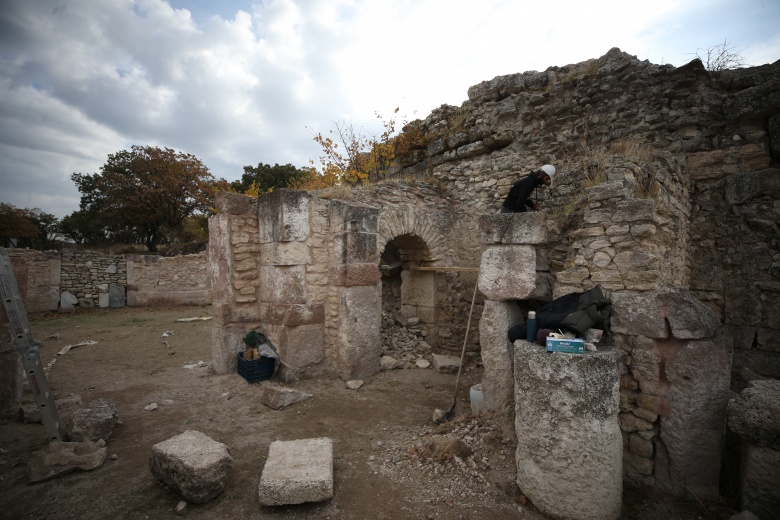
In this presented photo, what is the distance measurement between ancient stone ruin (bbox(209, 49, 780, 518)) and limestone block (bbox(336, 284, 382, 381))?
3 cm

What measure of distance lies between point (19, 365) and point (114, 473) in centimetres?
247

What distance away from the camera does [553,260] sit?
13.6 feet

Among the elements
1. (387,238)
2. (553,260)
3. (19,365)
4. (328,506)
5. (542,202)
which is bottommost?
(328,506)

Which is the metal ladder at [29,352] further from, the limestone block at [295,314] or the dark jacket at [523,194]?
the dark jacket at [523,194]

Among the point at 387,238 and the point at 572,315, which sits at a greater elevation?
the point at 387,238

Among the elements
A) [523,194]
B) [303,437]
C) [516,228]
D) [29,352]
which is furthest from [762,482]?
[29,352]

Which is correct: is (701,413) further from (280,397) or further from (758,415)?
(280,397)

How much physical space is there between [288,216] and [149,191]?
18483 millimetres

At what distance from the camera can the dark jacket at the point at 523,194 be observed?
4766 mm

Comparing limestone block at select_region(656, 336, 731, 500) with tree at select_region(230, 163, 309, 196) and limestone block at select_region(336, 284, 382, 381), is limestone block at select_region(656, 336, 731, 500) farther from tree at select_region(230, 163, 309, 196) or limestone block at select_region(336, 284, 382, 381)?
tree at select_region(230, 163, 309, 196)

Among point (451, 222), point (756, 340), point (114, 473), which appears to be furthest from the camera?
point (451, 222)

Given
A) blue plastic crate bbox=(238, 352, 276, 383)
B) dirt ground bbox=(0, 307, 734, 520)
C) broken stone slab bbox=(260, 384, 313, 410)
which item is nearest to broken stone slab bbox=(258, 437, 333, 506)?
dirt ground bbox=(0, 307, 734, 520)

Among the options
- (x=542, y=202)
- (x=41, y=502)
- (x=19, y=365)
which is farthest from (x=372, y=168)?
(x=41, y=502)

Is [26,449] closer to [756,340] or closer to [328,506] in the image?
A: [328,506]
